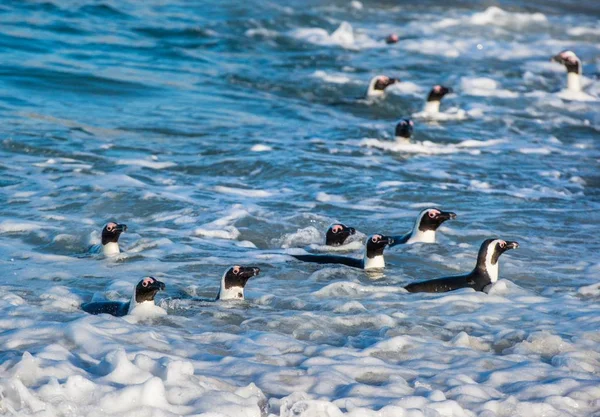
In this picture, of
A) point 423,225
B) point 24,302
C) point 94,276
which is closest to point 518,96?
point 423,225

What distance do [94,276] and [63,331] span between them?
7.58ft

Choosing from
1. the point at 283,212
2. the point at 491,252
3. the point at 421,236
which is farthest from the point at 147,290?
the point at 283,212

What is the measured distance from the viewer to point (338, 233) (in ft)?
31.7

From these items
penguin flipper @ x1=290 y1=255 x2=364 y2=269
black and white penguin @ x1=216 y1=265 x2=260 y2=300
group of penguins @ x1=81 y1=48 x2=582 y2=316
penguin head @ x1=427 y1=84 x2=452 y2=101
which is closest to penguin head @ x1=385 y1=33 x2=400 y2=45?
penguin head @ x1=427 y1=84 x2=452 y2=101

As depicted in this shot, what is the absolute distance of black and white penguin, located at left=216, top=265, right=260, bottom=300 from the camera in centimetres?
767

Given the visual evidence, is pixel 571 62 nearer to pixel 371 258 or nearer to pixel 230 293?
pixel 371 258

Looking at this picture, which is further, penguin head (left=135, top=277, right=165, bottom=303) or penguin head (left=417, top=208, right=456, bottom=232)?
penguin head (left=417, top=208, right=456, bottom=232)

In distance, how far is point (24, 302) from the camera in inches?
284

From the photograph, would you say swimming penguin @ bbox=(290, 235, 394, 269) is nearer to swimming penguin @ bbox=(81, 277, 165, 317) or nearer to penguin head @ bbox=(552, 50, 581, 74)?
swimming penguin @ bbox=(81, 277, 165, 317)

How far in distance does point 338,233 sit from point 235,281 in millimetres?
2067

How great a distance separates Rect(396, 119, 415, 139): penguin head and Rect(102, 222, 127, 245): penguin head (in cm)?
571

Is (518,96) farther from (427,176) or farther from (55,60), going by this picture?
(55,60)

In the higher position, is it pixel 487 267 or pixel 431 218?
pixel 431 218

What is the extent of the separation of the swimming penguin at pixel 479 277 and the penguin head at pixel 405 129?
17.7ft
